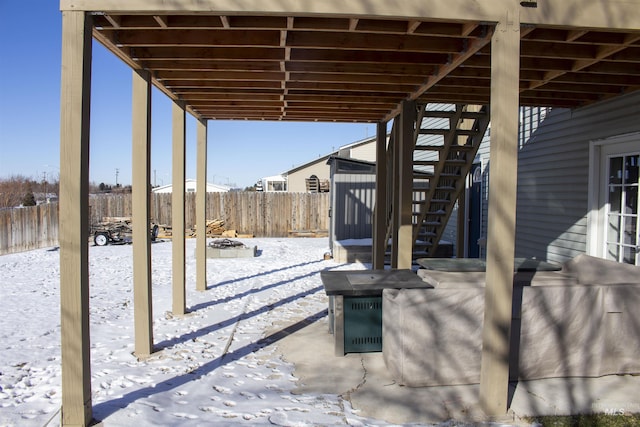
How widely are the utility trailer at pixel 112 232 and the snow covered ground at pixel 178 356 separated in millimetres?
5540

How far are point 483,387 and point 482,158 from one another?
679 cm

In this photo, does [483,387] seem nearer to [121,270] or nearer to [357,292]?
[357,292]

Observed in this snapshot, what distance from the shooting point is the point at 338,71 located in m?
4.60

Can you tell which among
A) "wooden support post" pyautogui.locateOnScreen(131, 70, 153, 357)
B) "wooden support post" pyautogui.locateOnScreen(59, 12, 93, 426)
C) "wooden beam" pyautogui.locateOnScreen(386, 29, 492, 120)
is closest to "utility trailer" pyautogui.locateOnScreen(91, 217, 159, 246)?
"wooden support post" pyautogui.locateOnScreen(131, 70, 153, 357)

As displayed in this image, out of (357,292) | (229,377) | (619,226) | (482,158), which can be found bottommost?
(229,377)

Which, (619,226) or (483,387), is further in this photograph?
(619,226)

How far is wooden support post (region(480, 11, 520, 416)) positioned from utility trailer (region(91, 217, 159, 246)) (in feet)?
46.2

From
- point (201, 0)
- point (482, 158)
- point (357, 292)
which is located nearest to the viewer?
point (201, 0)

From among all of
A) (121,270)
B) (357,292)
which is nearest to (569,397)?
(357,292)

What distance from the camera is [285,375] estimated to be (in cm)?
399

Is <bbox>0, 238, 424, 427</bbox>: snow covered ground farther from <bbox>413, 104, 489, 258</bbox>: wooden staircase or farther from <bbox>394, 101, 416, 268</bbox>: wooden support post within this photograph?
<bbox>413, 104, 489, 258</bbox>: wooden staircase

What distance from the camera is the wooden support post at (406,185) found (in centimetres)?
549

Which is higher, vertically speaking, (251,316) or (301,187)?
(301,187)

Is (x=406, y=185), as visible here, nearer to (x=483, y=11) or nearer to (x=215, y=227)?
(x=483, y=11)
